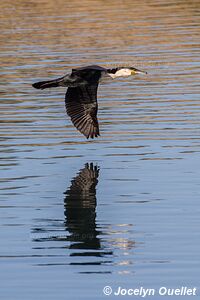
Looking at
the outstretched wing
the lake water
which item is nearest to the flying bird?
the outstretched wing

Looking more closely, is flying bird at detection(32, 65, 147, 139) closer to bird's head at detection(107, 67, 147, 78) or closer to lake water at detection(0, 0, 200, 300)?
bird's head at detection(107, 67, 147, 78)

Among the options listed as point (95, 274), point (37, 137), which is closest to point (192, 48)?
point (37, 137)

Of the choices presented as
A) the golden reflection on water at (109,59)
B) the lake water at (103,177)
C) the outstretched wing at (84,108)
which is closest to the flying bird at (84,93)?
the outstretched wing at (84,108)

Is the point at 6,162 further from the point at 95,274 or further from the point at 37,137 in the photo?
the point at 95,274

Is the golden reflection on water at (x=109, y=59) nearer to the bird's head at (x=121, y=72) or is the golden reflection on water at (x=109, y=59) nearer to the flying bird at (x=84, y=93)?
the flying bird at (x=84, y=93)

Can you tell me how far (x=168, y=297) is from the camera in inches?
396

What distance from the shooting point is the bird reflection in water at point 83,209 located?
39.2ft

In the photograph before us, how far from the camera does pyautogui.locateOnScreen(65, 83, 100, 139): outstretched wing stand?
51.0 feet

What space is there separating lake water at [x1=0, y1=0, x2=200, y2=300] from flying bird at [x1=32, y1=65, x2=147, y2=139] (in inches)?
18.9

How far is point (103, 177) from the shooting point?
48.1 ft

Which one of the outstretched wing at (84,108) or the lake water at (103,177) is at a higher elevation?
the outstretched wing at (84,108)

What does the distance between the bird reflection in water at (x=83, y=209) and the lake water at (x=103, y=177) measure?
13 millimetres

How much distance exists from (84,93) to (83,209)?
Answer: 285cm

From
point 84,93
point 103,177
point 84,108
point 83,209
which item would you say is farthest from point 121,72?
point 83,209
